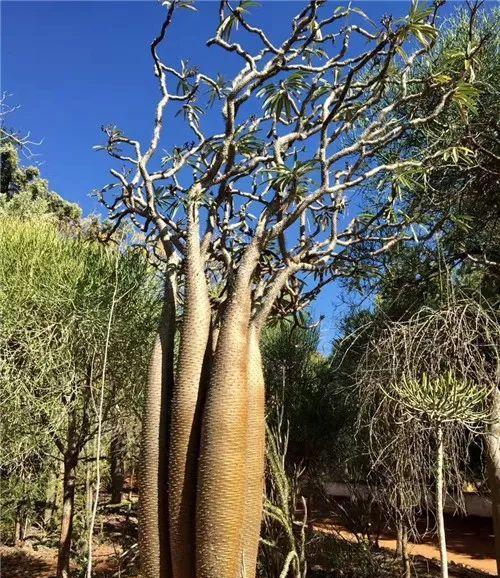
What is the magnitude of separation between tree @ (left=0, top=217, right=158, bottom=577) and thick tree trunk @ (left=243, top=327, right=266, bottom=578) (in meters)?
1.66

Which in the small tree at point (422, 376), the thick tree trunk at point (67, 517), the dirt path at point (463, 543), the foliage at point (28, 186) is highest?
the foliage at point (28, 186)

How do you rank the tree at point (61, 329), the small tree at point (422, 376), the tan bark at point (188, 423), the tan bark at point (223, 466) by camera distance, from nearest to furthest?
the tan bark at point (223, 466), the tan bark at point (188, 423), the small tree at point (422, 376), the tree at point (61, 329)

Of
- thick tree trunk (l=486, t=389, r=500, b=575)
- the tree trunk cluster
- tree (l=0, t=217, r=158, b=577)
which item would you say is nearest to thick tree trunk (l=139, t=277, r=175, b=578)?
the tree trunk cluster

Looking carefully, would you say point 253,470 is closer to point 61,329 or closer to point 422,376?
point 422,376

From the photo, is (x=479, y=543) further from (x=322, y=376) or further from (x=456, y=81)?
(x=456, y=81)

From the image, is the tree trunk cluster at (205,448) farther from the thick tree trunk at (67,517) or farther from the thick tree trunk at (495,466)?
the thick tree trunk at (67,517)

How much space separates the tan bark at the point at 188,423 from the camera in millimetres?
2994

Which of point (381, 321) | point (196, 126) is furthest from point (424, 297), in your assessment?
point (196, 126)

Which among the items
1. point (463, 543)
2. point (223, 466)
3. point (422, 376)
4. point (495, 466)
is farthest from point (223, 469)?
point (463, 543)

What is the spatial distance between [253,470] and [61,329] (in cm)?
231

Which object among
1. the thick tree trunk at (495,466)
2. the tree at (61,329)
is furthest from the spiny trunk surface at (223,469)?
the thick tree trunk at (495,466)

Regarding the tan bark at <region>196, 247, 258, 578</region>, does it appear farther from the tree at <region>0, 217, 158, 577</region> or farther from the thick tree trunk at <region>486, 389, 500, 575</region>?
the thick tree trunk at <region>486, 389, 500, 575</region>

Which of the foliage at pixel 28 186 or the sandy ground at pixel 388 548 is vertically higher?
the foliage at pixel 28 186

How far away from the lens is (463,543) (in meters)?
11.0
